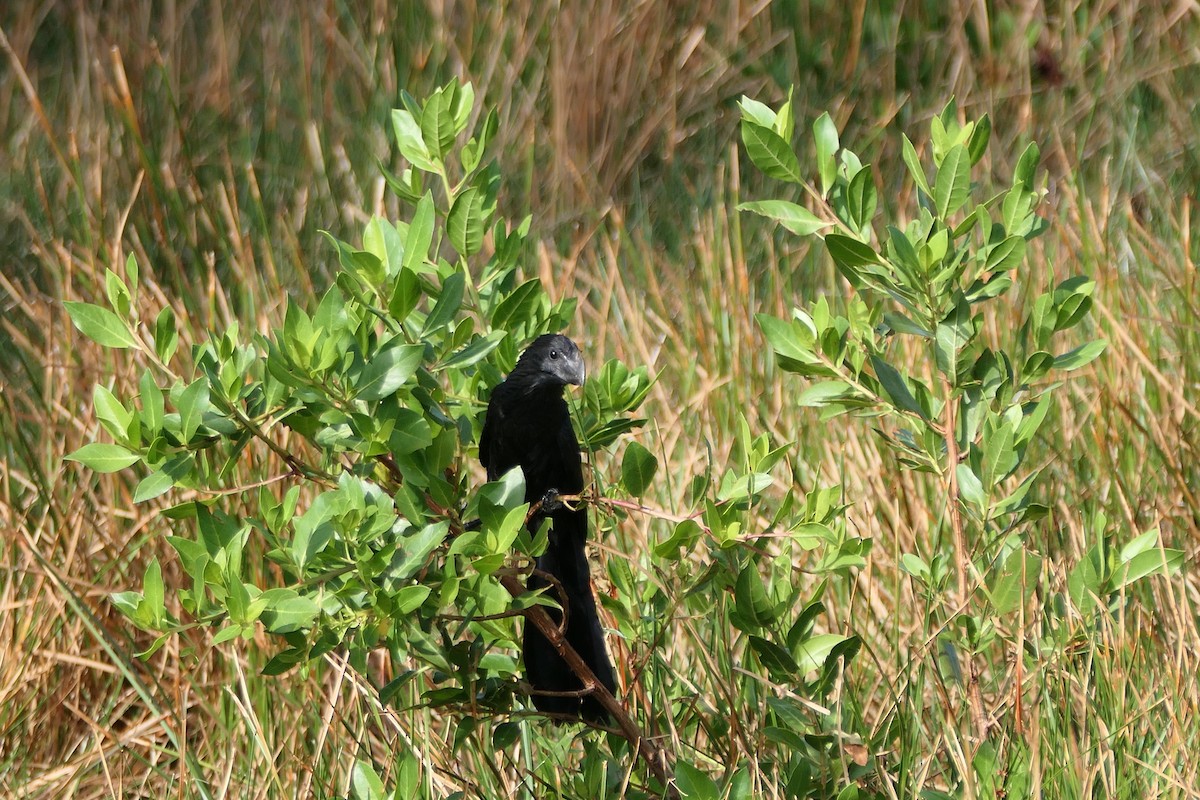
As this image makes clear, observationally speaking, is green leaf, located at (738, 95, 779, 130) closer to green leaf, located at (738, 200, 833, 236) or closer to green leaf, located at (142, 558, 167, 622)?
green leaf, located at (738, 200, 833, 236)

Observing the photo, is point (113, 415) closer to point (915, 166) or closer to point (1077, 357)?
point (915, 166)

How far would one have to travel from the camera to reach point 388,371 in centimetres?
→ 169

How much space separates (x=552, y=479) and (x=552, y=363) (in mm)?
218

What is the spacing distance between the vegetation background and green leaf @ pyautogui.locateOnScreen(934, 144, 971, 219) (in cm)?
51

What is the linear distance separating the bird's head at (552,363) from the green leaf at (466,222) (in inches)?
12.2

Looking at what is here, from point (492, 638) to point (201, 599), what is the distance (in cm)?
60

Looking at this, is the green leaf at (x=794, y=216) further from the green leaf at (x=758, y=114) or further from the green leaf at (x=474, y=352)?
the green leaf at (x=474, y=352)

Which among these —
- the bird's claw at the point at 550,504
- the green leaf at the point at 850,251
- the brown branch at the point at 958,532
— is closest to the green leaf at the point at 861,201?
the green leaf at the point at 850,251

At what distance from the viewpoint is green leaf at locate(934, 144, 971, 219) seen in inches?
76.4

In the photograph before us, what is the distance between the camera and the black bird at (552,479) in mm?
2068

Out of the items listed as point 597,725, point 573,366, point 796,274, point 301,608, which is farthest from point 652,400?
point 301,608

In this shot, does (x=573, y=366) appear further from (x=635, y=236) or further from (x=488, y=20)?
(x=488, y=20)

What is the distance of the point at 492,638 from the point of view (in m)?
2.20

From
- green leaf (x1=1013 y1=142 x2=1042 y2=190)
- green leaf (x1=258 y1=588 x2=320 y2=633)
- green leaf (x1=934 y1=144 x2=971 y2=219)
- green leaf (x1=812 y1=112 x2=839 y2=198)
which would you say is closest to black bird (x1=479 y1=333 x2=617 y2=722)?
green leaf (x1=258 y1=588 x2=320 y2=633)
